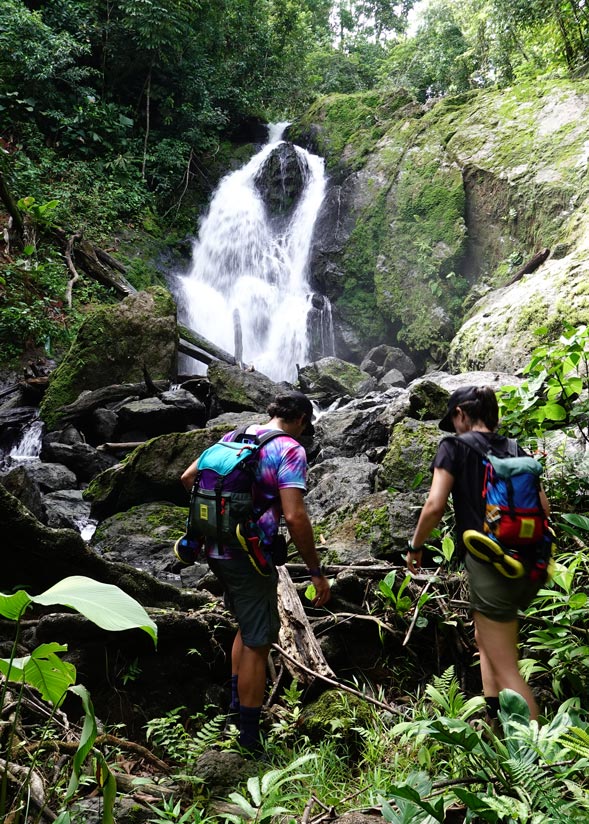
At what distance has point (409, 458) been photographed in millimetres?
4926

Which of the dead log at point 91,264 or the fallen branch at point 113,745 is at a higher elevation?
the dead log at point 91,264

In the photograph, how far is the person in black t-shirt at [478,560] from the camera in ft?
8.04

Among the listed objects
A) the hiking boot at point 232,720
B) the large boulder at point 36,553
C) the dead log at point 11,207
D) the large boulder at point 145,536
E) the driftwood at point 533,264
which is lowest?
the large boulder at point 145,536

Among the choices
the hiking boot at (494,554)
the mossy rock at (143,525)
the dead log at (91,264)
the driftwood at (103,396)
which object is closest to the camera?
the hiking boot at (494,554)

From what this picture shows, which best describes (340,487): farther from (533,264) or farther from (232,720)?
(533,264)

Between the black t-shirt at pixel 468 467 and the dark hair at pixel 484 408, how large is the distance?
8cm

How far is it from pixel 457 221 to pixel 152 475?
438 inches

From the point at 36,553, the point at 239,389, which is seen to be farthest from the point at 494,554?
the point at 239,389

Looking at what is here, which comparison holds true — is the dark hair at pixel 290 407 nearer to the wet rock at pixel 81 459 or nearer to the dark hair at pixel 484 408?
the dark hair at pixel 484 408

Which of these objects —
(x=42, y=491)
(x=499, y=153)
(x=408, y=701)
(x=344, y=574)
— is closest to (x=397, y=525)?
(x=344, y=574)

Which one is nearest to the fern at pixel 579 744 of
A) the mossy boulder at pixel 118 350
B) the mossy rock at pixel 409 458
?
the mossy rock at pixel 409 458

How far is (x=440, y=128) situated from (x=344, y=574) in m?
15.8

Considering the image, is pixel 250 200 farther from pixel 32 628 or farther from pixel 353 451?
pixel 32 628

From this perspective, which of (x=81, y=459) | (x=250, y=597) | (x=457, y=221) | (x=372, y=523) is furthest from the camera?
(x=457, y=221)
